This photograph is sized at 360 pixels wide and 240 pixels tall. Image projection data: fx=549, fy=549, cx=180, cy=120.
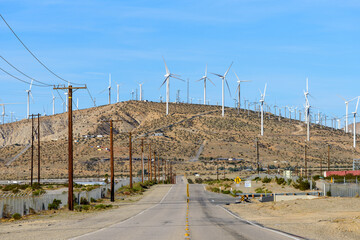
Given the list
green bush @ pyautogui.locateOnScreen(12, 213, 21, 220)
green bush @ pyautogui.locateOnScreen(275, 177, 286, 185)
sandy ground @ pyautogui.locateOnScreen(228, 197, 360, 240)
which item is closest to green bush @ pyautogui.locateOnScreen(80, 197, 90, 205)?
green bush @ pyautogui.locateOnScreen(12, 213, 21, 220)

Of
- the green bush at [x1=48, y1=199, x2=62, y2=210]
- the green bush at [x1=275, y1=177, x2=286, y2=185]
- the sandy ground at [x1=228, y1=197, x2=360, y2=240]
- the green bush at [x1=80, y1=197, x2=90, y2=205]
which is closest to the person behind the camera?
the sandy ground at [x1=228, y1=197, x2=360, y2=240]

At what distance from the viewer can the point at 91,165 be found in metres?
163

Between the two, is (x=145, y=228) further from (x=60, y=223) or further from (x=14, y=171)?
(x=14, y=171)

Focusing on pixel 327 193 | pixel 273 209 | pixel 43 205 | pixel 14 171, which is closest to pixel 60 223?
pixel 43 205

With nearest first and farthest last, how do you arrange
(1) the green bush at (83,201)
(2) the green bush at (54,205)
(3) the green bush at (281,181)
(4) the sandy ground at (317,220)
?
(4) the sandy ground at (317,220)
(2) the green bush at (54,205)
(1) the green bush at (83,201)
(3) the green bush at (281,181)

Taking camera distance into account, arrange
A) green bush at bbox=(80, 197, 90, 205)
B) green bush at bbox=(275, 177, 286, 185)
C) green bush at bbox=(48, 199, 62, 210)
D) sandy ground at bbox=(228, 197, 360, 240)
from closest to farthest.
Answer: sandy ground at bbox=(228, 197, 360, 240) → green bush at bbox=(48, 199, 62, 210) → green bush at bbox=(80, 197, 90, 205) → green bush at bbox=(275, 177, 286, 185)

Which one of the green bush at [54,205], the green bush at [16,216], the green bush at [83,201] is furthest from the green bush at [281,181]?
the green bush at [16,216]

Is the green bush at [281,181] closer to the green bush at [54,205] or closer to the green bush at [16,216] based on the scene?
the green bush at [54,205]

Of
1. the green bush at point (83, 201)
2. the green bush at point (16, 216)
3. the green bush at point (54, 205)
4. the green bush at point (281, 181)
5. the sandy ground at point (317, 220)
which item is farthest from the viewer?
the green bush at point (281, 181)

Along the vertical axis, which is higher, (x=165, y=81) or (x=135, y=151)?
(x=165, y=81)

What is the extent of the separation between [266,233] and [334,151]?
596 feet

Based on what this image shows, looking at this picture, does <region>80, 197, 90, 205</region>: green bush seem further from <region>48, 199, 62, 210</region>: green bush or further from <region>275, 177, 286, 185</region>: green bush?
<region>275, 177, 286, 185</region>: green bush

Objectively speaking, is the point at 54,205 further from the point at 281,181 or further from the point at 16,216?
the point at 281,181

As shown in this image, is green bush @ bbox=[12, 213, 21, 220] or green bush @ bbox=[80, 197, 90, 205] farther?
green bush @ bbox=[80, 197, 90, 205]
